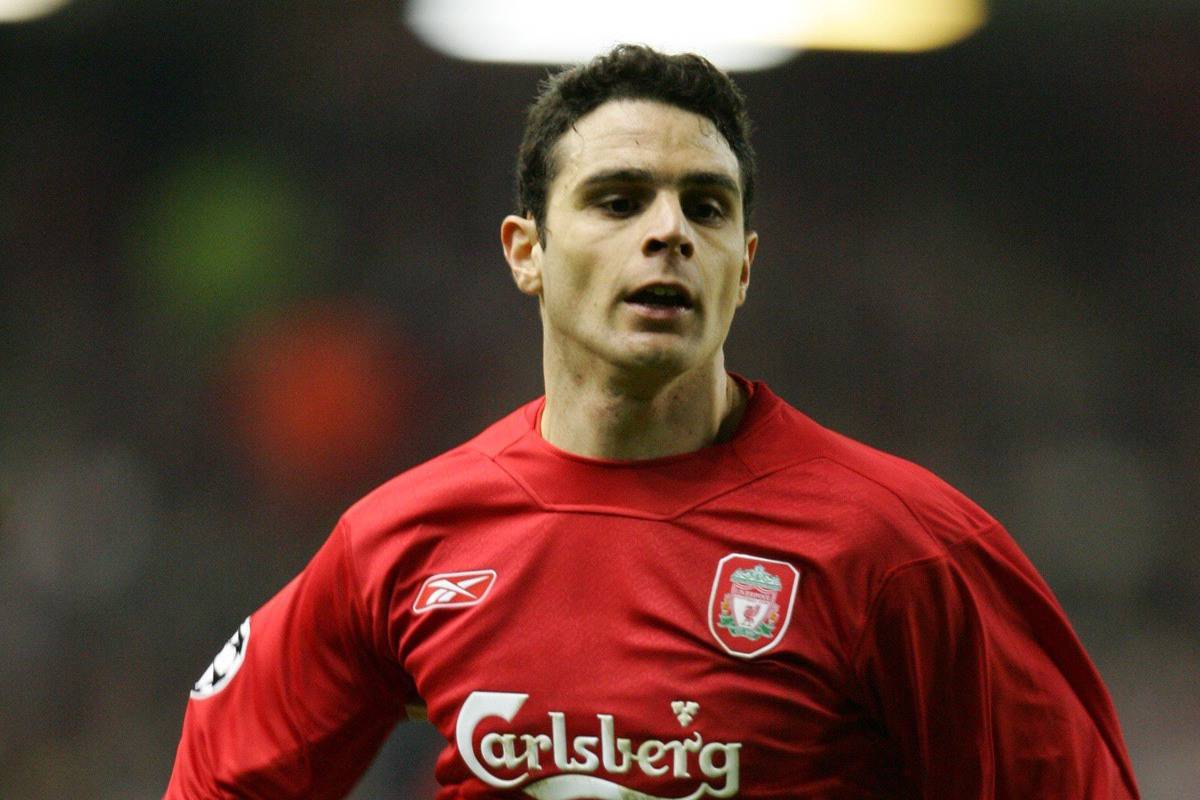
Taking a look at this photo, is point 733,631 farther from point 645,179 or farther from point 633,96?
point 633,96

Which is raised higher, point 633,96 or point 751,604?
point 633,96

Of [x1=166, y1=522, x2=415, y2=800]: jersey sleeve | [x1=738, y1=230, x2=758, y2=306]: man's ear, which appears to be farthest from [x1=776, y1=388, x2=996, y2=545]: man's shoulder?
[x1=166, y1=522, x2=415, y2=800]: jersey sleeve

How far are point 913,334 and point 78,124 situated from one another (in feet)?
11.9

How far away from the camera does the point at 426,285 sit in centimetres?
599

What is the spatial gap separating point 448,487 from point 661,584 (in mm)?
391

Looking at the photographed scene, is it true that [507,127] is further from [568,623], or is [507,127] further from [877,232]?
[568,623]

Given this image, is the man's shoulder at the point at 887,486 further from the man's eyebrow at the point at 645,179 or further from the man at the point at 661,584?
the man's eyebrow at the point at 645,179

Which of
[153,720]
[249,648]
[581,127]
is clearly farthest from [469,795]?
[153,720]

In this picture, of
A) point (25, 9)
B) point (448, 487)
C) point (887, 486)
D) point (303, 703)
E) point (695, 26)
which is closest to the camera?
point (887, 486)

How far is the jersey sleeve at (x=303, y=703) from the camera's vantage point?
7.18 feet

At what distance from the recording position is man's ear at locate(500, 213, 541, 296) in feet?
7.18

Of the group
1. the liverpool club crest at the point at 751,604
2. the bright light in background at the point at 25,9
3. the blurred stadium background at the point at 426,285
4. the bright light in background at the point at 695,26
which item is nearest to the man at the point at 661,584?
the liverpool club crest at the point at 751,604

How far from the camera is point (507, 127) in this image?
612 centimetres

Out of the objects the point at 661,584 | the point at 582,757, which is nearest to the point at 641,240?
the point at 661,584
